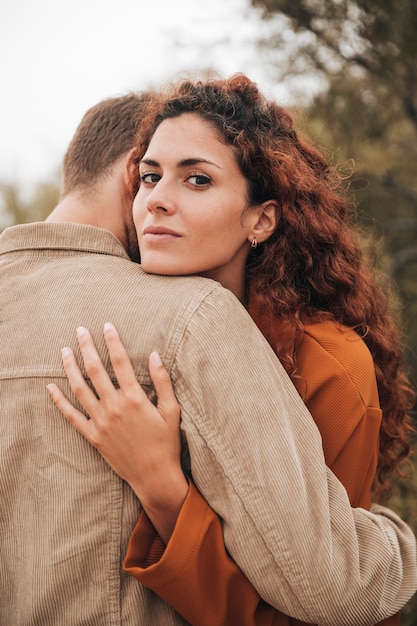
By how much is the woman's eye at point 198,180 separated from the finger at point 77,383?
0.69 meters

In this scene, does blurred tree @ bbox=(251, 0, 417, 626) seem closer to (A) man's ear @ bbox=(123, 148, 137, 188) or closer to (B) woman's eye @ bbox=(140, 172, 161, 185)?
(A) man's ear @ bbox=(123, 148, 137, 188)

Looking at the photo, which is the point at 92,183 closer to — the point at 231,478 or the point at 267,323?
the point at 267,323

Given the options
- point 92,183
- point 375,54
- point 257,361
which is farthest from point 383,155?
point 257,361

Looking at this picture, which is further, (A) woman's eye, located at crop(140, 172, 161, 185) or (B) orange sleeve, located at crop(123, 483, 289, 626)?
(A) woman's eye, located at crop(140, 172, 161, 185)

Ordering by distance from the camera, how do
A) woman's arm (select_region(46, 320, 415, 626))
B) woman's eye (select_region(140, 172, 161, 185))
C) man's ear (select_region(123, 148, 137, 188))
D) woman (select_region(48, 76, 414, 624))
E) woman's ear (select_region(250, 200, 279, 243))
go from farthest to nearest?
man's ear (select_region(123, 148, 137, 188)), woman's ear (select_region(250, 200, 279, 243)), woman's eye (select_region(140, 172, 161, 185)), woman (select_region(48, 76, 414, 624)), woman's arm (select_region(46, 320, 415, 626))

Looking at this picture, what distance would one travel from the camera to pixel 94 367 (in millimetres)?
1673

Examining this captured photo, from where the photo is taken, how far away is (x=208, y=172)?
6.71 feet

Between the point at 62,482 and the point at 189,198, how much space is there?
3.04 feet

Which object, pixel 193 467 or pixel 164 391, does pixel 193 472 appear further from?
pixel 164 391

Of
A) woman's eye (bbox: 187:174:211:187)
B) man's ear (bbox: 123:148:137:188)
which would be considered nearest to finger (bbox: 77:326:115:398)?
woman's eye (bbox: 187:174:211:187)

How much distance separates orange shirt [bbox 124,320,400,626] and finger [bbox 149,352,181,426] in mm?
205

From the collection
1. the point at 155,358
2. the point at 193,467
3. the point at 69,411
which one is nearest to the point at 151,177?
the point at 155,358

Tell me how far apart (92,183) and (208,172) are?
0.68 metres

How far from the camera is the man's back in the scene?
65.8 inches
